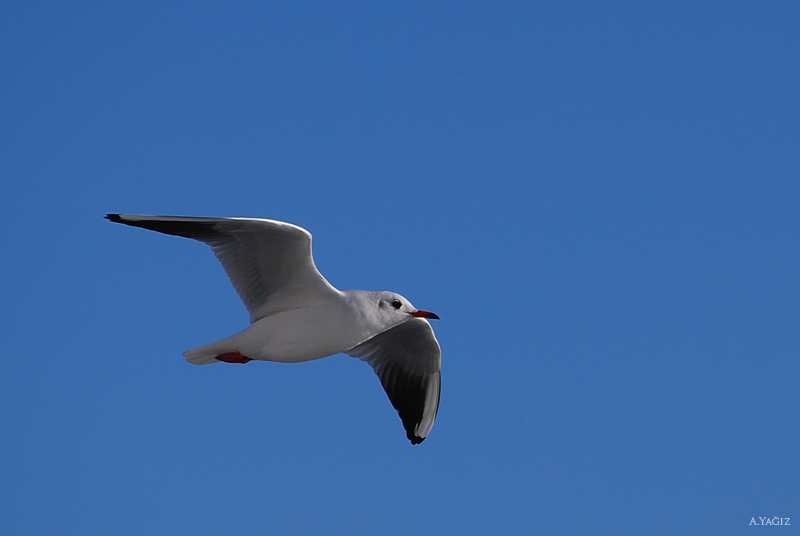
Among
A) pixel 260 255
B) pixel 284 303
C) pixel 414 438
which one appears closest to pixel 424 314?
pixel 284 303

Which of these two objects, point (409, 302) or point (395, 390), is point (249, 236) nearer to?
point (409, 302)

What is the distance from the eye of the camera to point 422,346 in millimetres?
10555

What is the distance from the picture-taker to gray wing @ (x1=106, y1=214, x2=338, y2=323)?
26.9 ft

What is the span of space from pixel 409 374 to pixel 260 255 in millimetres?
2834

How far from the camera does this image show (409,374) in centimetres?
1074

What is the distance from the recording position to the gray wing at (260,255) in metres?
8.21

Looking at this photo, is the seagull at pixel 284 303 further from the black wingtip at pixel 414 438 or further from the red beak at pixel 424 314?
the black wingtip at pixel 414 438

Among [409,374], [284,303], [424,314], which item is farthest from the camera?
[409,374]

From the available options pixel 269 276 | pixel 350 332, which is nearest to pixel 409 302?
pixel 350 332

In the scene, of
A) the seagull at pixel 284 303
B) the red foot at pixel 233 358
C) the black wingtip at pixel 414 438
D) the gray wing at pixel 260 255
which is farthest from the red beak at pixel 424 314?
the black wingtip at pixel 414 438

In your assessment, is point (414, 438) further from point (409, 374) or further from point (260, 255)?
point (260, 255)

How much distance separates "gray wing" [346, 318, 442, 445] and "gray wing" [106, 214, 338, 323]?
6.41ft

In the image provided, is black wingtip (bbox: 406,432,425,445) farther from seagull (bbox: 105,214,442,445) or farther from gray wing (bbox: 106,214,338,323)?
gray wing (bbox: 106,214,338,323)

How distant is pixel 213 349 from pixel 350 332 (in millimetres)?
1291
